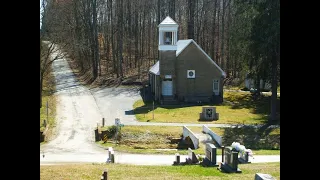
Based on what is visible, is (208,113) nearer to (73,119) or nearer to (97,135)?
(97,135)

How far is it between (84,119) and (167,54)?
760 centimetres

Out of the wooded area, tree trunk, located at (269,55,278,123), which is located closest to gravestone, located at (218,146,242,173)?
tree trunk, located at (269,55,278,123)

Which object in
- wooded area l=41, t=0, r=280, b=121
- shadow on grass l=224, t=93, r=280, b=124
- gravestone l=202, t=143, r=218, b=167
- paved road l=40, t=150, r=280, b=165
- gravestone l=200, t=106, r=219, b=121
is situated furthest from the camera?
wooded area l=41, t=0, r=280, b=121

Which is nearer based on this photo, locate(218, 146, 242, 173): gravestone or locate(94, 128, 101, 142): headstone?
locate(218, 146, 242, 173): gravestone

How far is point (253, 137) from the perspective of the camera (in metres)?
17.6

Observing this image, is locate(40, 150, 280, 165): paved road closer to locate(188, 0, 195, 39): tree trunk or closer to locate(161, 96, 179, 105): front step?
locate(161, 96, 179, 105): front step

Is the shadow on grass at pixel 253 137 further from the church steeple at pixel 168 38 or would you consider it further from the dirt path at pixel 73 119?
the church steeple at pixel 168 38

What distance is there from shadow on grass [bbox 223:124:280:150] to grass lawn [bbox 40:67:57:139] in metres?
8.20

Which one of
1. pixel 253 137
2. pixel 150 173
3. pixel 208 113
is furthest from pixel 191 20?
pixel 150 173

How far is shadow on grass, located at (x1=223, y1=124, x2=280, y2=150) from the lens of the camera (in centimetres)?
1614
